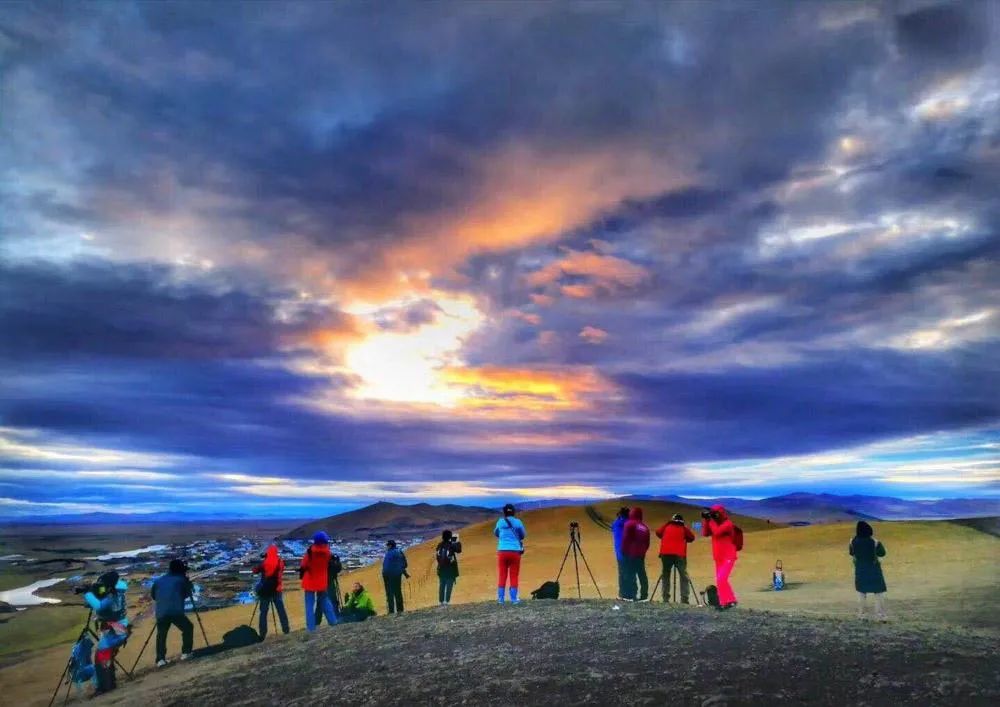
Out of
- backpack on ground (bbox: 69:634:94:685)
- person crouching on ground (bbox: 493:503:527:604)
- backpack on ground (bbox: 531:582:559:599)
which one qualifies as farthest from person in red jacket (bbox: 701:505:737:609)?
backpack on ground (bbox: 69:634:94:685)

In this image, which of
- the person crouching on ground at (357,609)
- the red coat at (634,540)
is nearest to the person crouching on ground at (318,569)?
the person crouching on ground at (357,609)

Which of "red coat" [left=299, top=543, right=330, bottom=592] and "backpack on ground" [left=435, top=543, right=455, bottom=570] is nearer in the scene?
"red coat" [left=299, top=543, right=330, bottom=592]

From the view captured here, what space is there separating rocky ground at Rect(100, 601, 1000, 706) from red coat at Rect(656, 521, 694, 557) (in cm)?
194

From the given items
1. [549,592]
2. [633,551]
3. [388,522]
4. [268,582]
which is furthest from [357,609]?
[388,522]

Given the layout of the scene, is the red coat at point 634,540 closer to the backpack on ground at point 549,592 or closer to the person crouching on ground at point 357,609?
the backpack on ground at point 549,592

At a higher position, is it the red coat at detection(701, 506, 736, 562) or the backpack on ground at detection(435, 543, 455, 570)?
the red coat at detection(701, 506, 736, 562)

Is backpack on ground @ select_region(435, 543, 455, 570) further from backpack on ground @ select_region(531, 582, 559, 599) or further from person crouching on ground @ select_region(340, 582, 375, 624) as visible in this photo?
backpack on ground @ select_region(531, 582, 559, 599)

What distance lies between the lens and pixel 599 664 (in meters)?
10.6

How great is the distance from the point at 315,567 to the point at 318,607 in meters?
1.26

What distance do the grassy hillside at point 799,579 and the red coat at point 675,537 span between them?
295 centimetres

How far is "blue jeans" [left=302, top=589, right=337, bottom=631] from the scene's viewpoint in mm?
16844

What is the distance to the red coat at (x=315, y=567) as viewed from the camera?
648 inches

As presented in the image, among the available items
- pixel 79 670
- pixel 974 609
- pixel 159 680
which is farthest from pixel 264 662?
pixel 974 609

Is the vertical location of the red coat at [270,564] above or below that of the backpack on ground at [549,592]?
above
